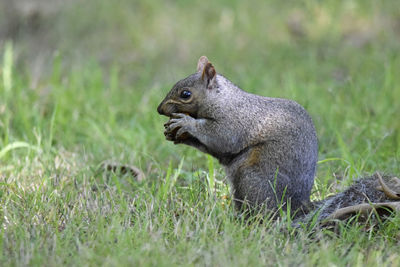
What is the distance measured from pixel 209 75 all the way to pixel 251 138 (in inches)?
17.7

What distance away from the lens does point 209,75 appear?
329 cm

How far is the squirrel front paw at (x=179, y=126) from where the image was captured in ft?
10.5

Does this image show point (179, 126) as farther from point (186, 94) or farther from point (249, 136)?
point (249, 136)

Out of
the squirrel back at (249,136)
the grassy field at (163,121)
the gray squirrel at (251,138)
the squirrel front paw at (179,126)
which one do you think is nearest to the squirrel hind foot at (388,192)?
the gray squirrel at (251,138)

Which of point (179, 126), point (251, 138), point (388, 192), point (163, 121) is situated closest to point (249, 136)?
point (251, 138)

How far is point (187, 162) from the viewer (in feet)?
13.6

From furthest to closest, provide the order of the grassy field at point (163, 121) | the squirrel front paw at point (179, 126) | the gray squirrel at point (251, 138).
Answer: the squirrel front paw at point (179, 126), the gray squirrel at point (251, 138), the grassy field at point (163, 121)

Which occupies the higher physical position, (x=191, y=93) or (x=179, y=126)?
(x=191, y=93)

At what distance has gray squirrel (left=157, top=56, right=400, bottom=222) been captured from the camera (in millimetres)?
3025

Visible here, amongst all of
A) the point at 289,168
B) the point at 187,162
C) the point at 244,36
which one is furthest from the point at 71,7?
the point at 289,168

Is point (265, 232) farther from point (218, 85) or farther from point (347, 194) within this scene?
point (218, 85)

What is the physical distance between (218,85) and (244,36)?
393 centimetres

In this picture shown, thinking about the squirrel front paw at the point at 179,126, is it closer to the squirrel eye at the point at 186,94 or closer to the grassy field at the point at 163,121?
the squirrel eye at the point at 186,94

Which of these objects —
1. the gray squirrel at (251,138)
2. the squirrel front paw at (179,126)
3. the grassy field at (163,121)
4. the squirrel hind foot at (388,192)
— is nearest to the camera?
the grassy field at (163,121)
